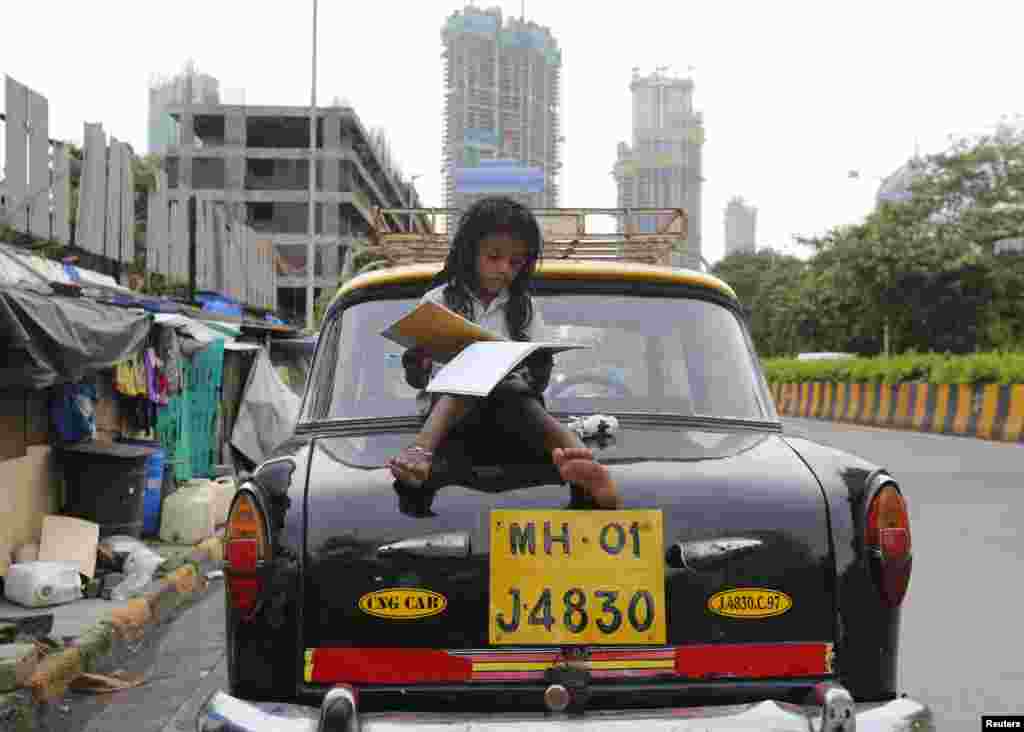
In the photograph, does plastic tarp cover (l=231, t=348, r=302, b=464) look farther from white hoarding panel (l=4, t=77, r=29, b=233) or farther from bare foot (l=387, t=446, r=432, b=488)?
bare foot (l=387, t=446, r=432, b=488)

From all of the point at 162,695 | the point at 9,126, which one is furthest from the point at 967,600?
the point at 9,126

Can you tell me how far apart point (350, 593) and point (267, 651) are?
25 cm

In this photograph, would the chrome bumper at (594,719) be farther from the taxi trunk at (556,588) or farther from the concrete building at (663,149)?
the concrete building at (663,149)

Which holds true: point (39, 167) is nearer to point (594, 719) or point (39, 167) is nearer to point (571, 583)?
point (571, 583)

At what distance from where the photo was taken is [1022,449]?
1906 cm

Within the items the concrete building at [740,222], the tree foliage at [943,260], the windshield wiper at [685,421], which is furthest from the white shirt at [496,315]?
the concrete building at [740,222]

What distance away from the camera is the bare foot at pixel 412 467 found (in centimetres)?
267

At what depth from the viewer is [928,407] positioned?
84.7 feet

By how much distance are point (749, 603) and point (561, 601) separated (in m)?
0.45

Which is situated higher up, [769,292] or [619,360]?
[769,292]

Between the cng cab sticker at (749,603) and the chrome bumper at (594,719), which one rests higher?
the cng cab sticker at (749,603)

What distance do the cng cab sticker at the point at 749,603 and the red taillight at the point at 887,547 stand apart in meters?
0.24

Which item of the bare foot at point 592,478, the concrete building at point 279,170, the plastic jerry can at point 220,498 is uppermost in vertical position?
the concrete building at point 279,170

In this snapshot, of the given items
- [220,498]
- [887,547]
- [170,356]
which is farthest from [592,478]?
[170,356]
